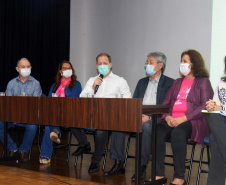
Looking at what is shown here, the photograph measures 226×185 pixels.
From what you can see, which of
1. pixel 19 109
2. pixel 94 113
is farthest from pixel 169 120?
pixel 19 109

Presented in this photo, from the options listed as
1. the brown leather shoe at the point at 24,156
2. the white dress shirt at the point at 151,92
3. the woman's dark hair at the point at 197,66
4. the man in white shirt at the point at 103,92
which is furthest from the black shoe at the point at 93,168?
the woman's dark hair at the point at 197,66

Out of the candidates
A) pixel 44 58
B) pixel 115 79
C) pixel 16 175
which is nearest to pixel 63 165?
pixel 16 175

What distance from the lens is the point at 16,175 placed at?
10.4ft

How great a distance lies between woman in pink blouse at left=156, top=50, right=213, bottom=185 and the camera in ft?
9.16

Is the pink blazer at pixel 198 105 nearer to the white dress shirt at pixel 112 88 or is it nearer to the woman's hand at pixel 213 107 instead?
the woman's hand at pixel 213 107

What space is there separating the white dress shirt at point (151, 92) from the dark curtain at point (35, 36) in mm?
3919

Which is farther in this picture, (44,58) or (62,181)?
(44,58)

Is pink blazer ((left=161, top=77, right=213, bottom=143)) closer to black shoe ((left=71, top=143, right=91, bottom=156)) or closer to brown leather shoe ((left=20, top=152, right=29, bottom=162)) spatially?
black shoe ((left=71, top=143, right=91, bottom=156))

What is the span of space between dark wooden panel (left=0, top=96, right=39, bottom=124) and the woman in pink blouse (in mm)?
1186

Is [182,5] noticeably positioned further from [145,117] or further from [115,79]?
[145,117]

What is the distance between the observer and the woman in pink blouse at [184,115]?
2.79m

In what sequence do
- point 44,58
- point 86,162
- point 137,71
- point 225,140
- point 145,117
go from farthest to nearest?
point 44,58, point 137,71, point 86,162, point 145,117, point 225,140

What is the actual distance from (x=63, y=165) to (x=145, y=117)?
1.14 metres

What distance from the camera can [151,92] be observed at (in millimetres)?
3381
